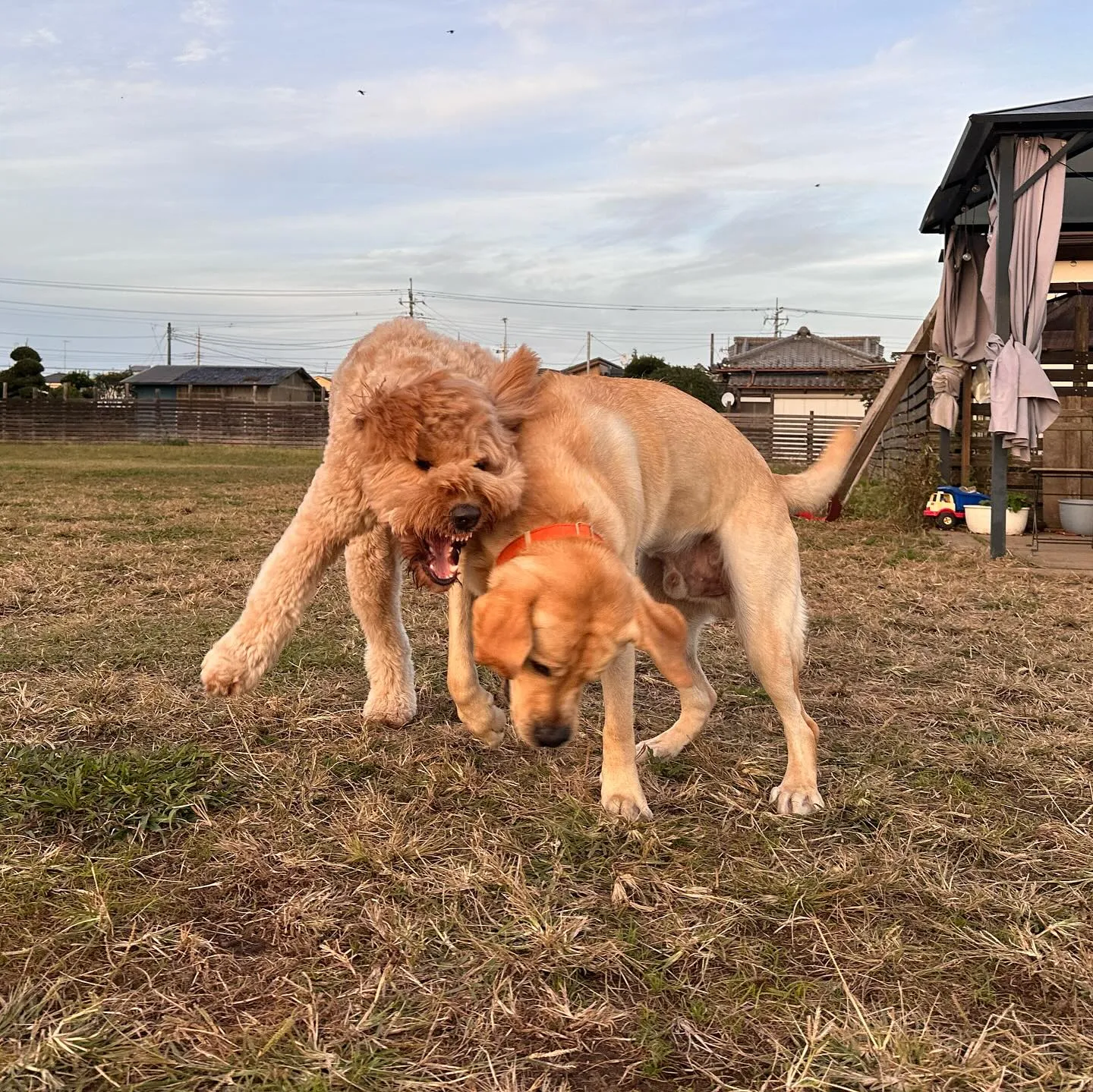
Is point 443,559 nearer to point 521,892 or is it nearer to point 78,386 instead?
point 521,892

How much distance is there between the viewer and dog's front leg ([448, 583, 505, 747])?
3096mm

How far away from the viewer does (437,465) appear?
Answer: 2682 millimetres

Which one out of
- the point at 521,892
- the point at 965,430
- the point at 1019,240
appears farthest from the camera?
the point at 965,430

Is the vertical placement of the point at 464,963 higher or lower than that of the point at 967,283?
lower

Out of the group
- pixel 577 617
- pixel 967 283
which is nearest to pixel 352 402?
pixel 577 617

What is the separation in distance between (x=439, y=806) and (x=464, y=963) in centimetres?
86

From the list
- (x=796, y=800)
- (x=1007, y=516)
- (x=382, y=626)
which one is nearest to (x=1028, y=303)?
(x=1007, y=516)

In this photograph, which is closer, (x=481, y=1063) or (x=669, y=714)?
(x=481, y=1063)

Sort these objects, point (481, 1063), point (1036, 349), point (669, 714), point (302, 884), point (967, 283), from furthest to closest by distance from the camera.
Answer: point (967, 283), point (1036, 349), point (669, 714), point (302, 884), point (481, 1063)

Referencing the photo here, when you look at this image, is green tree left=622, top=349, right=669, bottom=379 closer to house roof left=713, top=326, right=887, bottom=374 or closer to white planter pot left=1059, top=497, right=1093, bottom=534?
house roof left=713, top=326, right=887, bottom=374

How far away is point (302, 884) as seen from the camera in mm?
2273

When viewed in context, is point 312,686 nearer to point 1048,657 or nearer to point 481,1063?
point 481,1063

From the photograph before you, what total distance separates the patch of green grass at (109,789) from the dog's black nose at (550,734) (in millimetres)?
983

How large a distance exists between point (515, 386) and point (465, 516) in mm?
570
